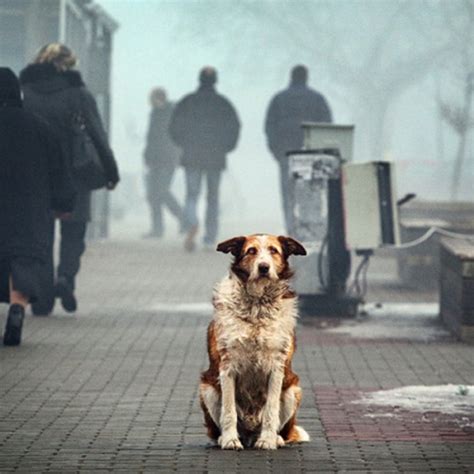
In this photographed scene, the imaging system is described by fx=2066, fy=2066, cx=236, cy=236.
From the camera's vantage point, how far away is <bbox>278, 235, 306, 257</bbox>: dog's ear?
29.2 feet

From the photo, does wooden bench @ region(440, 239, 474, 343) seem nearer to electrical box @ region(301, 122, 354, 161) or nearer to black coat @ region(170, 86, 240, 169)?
electrical box @ region(301, 122, 354, 161)

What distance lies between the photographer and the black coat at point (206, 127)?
83.5 feet

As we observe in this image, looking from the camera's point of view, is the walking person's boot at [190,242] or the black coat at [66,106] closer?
the black coat at [66,106]

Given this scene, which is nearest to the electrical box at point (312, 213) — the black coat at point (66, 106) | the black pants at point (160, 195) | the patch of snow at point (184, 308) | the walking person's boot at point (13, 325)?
the patch of snow at point (184, 308)

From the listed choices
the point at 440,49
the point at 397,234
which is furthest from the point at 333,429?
the point at 440,49

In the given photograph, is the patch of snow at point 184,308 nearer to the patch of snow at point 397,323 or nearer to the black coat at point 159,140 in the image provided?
the patch of snow at point 397,323

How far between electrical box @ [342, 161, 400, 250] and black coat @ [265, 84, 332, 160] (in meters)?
8.55

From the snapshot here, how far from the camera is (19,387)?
11.1 meters

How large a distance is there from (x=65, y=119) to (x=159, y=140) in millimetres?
13838

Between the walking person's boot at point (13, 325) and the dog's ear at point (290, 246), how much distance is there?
4.41m

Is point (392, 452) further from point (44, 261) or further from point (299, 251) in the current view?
point (44, 261)

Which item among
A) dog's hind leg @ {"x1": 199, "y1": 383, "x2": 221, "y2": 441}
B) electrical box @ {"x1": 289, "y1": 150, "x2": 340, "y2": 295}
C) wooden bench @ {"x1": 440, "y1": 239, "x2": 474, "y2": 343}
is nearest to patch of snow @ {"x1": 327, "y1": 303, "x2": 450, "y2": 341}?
wooden bench @ {"x1": 440, "y1": 239, "x2": 474, "y2": 343}

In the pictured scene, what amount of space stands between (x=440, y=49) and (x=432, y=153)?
17577 mm

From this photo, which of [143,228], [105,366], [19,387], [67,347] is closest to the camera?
[19,387]
